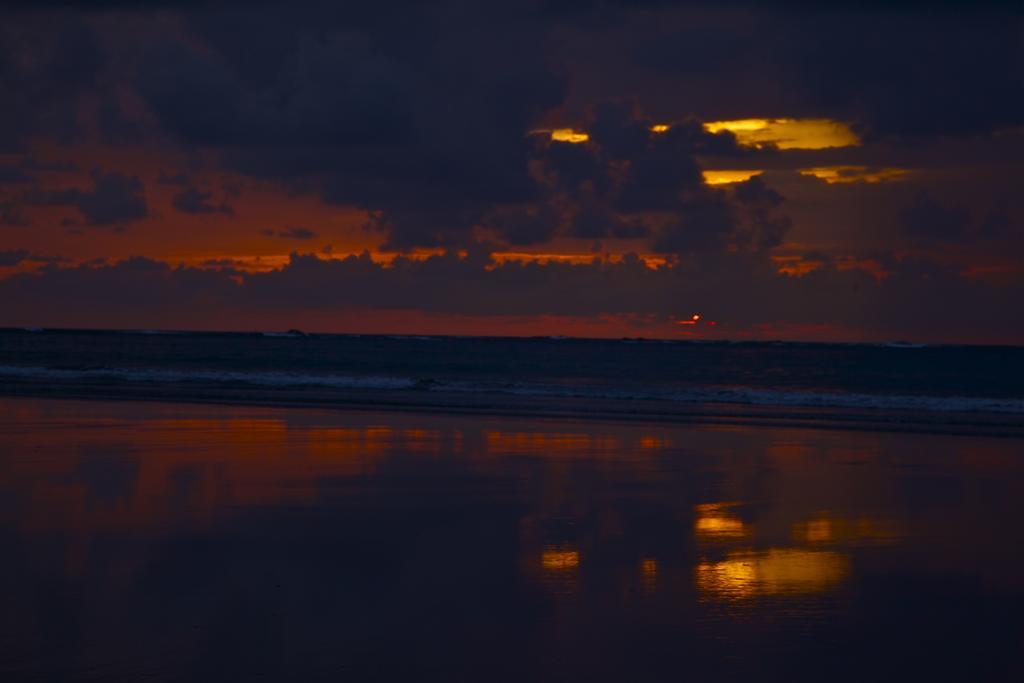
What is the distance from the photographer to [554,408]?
30891mm

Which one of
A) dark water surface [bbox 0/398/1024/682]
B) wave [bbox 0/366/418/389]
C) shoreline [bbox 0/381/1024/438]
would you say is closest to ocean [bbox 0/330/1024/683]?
dark water surface [bbox 0/398/1024/682]

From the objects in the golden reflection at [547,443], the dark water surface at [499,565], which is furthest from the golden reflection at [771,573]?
the golden reflection at [547,443]

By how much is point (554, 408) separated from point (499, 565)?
20.6 meters

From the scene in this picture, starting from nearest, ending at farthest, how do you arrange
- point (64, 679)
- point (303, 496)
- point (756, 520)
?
point (64, 679) → point (756, 520) → point (303, 496)

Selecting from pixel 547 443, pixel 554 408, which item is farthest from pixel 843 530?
pixel 554 408

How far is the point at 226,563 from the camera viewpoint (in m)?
10.1

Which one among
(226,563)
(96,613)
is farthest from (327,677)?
(226,563)

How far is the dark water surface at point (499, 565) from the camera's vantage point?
7723mm

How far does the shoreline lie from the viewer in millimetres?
26938

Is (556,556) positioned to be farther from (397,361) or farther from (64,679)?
(397,361)

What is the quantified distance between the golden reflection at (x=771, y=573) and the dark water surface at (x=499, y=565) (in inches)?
1.5

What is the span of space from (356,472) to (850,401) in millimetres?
24702

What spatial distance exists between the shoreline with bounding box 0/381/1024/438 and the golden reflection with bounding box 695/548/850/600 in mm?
15198

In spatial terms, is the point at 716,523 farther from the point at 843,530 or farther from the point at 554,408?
the point at 554,408
